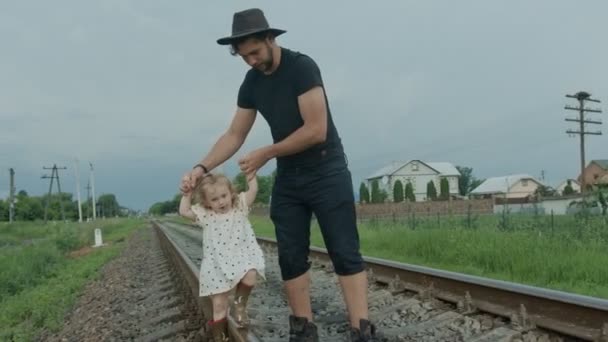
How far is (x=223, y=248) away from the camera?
3.73 metres

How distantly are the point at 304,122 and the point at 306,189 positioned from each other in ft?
1.37

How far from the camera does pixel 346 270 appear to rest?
3.44 m

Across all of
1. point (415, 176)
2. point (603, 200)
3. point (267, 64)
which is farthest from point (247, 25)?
point (415, 176)

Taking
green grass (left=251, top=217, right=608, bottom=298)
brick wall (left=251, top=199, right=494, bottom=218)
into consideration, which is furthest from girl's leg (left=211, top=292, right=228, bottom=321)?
brick wall (left=251, top=199, right=494, bottom=218)

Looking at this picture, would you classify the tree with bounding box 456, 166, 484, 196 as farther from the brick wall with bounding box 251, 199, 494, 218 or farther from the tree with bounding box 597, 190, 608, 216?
the tree with bounding box 597, 190, 608, 216

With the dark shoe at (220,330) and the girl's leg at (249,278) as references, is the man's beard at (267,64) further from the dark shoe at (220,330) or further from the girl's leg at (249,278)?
the dark shoe at (220,330)

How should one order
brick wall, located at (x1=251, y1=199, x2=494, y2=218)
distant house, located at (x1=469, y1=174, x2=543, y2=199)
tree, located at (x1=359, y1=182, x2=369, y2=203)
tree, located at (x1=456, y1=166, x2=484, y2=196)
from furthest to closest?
tree, located at (x1=456, y1=166, x2=484, y2=196)
distant house, located at (x1=469, y1=174, x2=543, y2=199)
tree, located at (x1=359, y1=182, x2=369, y2=203)
brick wall, located at (x1=251, y1=199, x2=494, y2=218)

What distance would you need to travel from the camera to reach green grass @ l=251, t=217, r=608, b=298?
5.81 m

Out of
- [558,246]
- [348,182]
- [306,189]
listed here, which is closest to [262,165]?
[306,189]

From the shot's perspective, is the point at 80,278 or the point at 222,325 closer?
the point at 222,325

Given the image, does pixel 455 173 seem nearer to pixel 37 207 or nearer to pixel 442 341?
A: pixel 37 207

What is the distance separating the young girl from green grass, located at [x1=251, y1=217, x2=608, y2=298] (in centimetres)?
294

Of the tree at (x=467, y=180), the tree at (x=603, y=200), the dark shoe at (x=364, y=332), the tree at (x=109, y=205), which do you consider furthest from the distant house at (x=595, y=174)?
the tree at (x=109, y=205)

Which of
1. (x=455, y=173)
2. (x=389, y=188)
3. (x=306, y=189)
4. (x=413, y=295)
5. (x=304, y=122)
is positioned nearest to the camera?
(x=304, y=122)
